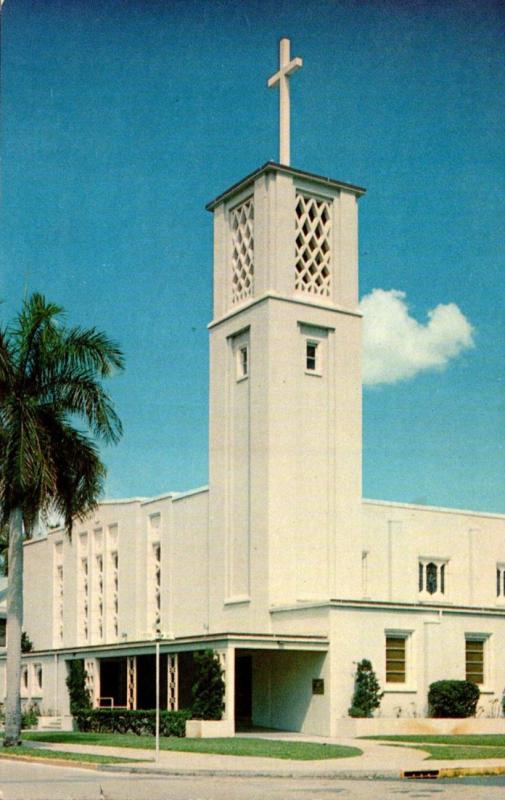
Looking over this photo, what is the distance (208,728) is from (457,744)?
7887mm

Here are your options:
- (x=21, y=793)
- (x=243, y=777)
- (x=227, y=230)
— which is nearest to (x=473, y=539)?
(x=227, y=230)

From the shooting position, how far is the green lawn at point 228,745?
2747cm

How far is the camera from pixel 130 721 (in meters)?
38.7

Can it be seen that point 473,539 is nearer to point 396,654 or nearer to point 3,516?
point 396,654

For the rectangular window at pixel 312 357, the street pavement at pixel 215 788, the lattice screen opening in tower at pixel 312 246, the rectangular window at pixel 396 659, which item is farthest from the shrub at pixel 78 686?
the street pavement at pixel 215 788

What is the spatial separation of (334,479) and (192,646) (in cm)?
918

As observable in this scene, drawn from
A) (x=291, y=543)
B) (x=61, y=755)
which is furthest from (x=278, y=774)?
(x=291, y=543)

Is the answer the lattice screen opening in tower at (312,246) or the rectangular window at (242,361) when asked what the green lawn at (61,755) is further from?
the lattice screen opening in tower at (312,246)

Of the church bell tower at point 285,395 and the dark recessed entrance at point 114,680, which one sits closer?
the church bell tower at point 285,395

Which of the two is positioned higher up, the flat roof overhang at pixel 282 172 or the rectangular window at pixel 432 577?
the flat roof overhang at pixel 282 172

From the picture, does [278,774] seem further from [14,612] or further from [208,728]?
[208,728]

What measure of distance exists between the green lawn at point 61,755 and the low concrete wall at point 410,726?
11101 mm

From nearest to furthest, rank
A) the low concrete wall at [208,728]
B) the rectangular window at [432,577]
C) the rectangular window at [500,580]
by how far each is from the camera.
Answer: the low concrete wall at [208,728], the rectangular window at [432,577], the rectangular window at [500,580]

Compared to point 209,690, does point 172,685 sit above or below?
below
